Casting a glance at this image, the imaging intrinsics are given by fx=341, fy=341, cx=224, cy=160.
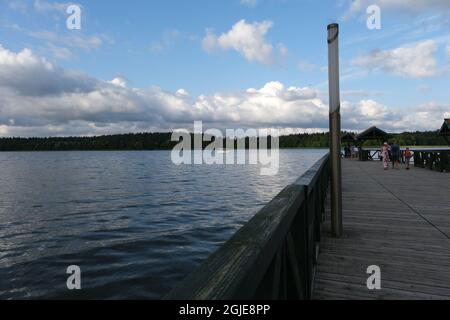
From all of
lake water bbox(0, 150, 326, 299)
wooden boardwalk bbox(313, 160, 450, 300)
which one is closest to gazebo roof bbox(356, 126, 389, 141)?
lake water bbox(0, 150, 326, 299)

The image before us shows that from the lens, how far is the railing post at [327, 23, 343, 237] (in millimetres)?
5555

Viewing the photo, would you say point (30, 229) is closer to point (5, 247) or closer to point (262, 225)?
point (5, 247)

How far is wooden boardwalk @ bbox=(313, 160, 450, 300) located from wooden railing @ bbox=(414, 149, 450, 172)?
1111cm

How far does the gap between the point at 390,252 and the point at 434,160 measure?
1815 cm

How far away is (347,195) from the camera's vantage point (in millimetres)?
10859

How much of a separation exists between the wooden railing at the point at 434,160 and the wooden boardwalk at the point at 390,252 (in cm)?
1111

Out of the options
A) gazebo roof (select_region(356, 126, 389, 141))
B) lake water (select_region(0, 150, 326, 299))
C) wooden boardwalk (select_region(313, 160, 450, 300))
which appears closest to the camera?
wooden boardwalk (select_region(313, 160, 450, 300))

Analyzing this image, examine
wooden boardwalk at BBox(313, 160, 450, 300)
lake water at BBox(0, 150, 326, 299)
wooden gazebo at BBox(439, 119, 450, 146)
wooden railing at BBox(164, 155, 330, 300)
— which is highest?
wooden gazebo at BBox(439, 119, 450, 146)

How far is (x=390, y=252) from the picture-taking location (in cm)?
516

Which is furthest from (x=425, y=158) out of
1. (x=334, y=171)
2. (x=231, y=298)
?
(x=231, y=298)

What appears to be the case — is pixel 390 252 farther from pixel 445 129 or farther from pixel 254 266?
pixel 445 129

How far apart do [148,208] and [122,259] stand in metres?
8.54

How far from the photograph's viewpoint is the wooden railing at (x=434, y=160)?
18.5 meters

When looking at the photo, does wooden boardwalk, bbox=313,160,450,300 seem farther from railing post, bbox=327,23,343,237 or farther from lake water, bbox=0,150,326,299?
lake water, bbox=0,150,326,299
